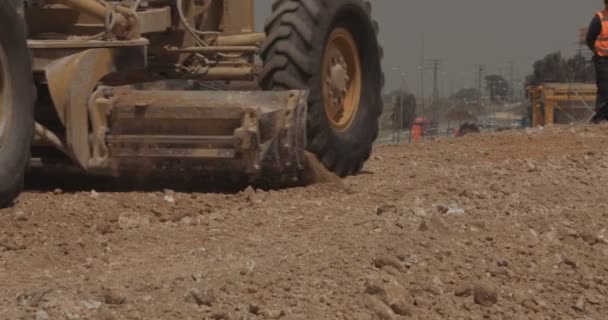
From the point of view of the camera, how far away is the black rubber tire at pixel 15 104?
675 centimetres

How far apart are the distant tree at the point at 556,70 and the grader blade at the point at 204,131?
92.4ft

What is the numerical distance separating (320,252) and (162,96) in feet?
9.12

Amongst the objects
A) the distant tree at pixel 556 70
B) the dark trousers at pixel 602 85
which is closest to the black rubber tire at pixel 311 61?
the dark trousers at pixel 602 85

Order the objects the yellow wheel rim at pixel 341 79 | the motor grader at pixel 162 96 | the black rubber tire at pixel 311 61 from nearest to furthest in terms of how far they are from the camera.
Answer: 1. the motor grader at pixel 162 96
2. the black rubber tire at pixel 311 61
3. the yellow wheel rim at pixel 341 79

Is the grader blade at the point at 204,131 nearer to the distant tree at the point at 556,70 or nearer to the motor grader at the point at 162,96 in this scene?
the motor grader at the point at 162,96

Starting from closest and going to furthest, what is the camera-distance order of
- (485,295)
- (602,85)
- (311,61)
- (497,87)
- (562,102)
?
(485,295), (311,61), (602,85), (562,102), (497,87)

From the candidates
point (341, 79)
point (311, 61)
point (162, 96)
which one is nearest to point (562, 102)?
point (341, 79)

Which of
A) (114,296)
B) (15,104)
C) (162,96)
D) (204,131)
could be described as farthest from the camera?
(162,96)

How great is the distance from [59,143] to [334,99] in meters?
2.26

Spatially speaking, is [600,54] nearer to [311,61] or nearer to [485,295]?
[311,61]

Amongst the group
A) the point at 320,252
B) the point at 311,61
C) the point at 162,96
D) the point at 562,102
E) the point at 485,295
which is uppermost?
the point at 311,61

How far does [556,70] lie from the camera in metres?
38.0

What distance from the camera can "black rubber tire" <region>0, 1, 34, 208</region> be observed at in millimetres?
6746

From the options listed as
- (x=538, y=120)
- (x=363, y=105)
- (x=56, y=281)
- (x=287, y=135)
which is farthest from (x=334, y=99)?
(x=538, y=120)
